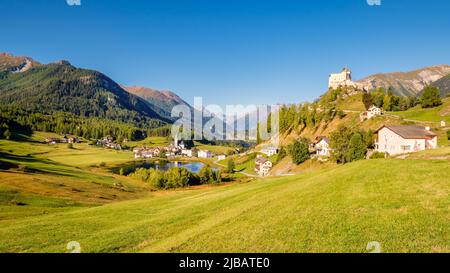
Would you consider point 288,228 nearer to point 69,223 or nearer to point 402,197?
point 402,197

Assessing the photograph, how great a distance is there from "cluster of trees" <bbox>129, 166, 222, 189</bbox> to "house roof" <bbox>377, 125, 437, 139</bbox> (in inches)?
3024

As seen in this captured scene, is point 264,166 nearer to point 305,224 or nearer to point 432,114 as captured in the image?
point 432,114

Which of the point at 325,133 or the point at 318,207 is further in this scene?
the point at 325,133

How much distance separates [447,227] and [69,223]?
1328 inches

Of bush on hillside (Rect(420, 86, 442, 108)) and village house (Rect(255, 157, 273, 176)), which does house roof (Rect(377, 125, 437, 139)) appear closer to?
bush on hillside (Rect(420, 86, 442, 108))

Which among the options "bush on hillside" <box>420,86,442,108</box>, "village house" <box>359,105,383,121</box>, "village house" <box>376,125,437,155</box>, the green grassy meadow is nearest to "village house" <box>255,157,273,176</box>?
"village house" <box>359,105,383,121</box>

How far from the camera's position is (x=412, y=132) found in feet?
305

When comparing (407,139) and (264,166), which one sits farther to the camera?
(264,166)

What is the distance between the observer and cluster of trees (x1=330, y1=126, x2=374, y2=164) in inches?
3871

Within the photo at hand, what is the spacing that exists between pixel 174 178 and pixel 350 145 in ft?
229

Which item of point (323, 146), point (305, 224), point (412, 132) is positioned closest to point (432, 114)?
point (323, 146)
